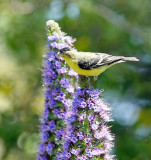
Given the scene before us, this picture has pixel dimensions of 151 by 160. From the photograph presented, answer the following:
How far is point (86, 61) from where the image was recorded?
529 cm

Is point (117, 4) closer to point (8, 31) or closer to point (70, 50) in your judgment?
point (8, 31)

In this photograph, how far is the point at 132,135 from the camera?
990cm

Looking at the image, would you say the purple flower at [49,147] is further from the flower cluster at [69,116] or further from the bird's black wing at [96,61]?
the bird's black wing at [96,61]

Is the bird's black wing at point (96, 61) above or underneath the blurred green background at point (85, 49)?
A: underneath

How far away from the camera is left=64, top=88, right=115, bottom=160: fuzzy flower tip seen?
14.5 ft

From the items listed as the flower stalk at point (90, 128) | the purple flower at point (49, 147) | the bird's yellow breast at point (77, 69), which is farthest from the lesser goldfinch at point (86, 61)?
the purple flower at point (49, 147)

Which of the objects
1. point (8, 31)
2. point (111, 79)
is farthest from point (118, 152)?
point (8, 31)

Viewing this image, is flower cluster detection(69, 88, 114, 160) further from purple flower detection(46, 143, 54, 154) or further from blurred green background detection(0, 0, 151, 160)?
blurred green background detection(0, 0, 151, 160)

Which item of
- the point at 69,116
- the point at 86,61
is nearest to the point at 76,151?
the point at 69,116

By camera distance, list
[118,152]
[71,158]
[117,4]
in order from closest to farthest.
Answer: [71,158], [118,152], [117,4]

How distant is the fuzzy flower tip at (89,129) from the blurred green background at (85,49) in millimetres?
4767

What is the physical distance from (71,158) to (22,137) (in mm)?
5307

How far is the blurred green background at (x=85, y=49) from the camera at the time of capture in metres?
9.55

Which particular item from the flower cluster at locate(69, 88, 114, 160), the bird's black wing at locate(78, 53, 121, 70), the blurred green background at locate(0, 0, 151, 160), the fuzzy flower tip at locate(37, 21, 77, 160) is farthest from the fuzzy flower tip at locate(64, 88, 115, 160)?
the blurred green background at locate(0, 0, 151, 160)
